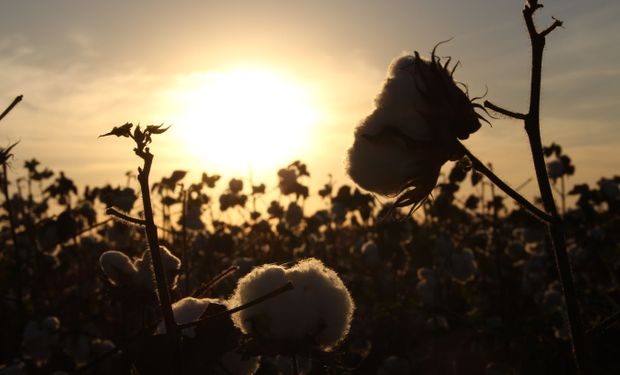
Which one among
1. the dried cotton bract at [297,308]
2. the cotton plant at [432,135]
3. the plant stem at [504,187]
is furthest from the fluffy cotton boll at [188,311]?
the plant stem at [504,187]

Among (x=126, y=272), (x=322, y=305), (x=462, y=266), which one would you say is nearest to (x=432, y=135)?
(x=322, y=305)

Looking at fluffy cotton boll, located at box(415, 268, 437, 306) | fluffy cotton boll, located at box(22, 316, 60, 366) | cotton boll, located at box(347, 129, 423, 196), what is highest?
cotton boll, located at box(347, 129, 423, 196)

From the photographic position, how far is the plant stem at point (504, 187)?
1690 mm

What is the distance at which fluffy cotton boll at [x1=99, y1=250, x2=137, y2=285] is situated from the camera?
92.1 inches

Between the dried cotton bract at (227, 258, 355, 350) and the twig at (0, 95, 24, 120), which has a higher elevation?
the twig at (0, 95, 24, 120)

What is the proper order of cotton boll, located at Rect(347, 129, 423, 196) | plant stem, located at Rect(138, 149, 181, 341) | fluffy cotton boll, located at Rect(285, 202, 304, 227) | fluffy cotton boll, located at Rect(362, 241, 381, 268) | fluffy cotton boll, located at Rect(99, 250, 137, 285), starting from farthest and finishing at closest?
fluffy cotton boll, located at Rect(285, 202, 304, 227) < fluffy cotton boll, located at Rect(362, 241, 381, 268) < fluffy cotton boll, located at Rect(99, 250, 137, 285) < cotton boll, located at Rect(347, 129, 423, 196) < plant stem, located at Rect(138, 149, 181, 341)

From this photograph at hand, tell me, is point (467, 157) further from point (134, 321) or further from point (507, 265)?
point (507, 265)

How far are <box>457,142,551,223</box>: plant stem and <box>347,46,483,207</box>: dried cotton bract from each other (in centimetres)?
4

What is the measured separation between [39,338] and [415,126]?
4.34 metres

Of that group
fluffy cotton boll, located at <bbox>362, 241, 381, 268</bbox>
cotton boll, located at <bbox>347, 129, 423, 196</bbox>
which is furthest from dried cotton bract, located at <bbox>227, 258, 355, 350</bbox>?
fluffy cotton boll, located at <bbox>362, 241, 381, 268</bbox>

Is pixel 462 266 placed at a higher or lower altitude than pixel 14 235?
lower

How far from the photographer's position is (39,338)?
195 inches

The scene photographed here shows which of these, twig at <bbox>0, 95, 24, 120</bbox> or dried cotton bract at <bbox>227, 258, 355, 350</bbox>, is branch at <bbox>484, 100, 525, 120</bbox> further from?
twig at <bbox>0, 95, 24, 120</bbox>

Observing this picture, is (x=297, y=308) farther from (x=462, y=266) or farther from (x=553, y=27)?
(x=462, y=266)
